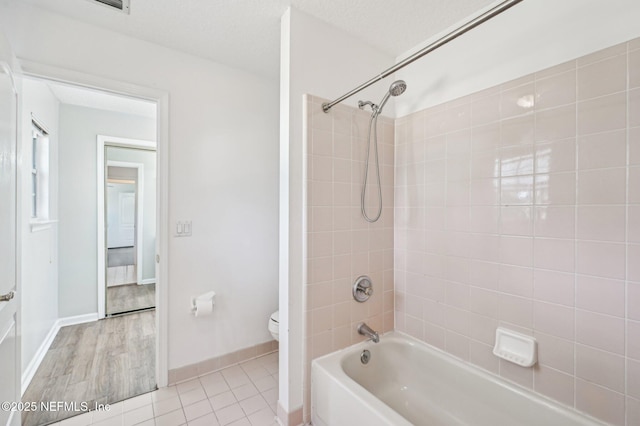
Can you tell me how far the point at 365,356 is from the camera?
5.72 feet

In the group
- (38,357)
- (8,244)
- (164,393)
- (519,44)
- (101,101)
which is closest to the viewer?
(8,244)

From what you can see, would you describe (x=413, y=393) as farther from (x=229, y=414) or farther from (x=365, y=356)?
(x=229, y=414)

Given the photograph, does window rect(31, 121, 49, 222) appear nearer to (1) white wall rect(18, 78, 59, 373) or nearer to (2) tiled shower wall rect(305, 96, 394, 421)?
(1) white wall rect(18, 78, 59, 373)

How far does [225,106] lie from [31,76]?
3.68 feet

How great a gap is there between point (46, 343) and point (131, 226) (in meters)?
2.36

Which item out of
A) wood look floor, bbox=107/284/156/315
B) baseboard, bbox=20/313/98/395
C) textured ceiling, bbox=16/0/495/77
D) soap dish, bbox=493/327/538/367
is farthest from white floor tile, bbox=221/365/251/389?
textured ceiling, bbox=16/0/495/77

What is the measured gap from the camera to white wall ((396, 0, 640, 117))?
45.1 inches

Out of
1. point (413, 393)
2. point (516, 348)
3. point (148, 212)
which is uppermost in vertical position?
point (148, 212)

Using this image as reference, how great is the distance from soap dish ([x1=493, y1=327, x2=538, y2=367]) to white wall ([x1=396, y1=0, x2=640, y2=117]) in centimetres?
134

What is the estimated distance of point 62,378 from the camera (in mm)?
2021

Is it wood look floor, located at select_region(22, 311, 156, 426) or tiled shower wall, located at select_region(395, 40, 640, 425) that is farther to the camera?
wood look floor, located at select_region(22, 311, 156, 426)

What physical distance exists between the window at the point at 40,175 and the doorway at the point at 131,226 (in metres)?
1.13

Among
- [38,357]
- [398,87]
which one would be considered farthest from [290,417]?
[38,357]

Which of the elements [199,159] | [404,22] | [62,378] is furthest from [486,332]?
[62,378]
